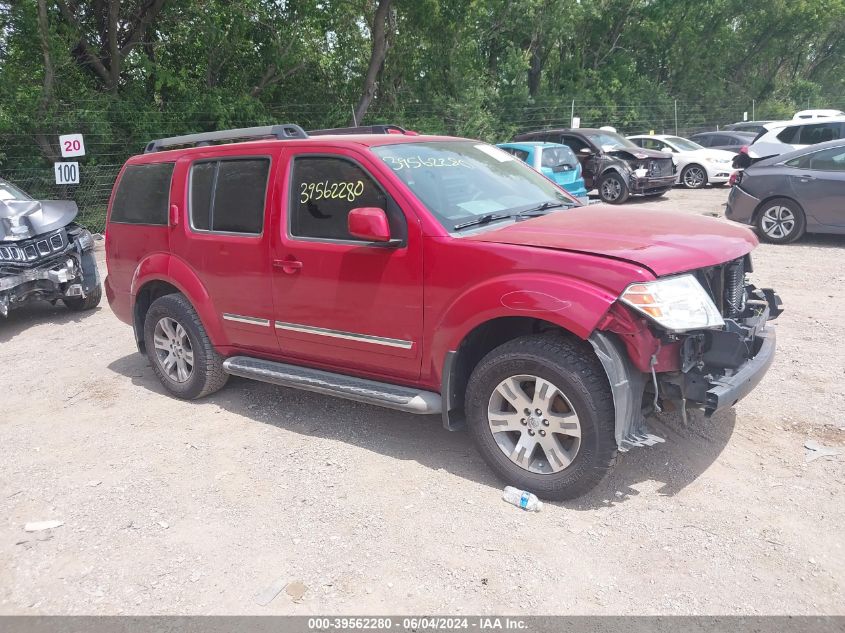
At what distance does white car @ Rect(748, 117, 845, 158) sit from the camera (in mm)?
14234

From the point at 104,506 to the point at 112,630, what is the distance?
3.80 ft

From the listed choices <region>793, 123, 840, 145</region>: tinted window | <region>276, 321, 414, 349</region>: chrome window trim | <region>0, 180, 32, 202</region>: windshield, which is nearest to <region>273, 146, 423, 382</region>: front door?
<region>276, 321, 414, 349</region>: chrome window trim

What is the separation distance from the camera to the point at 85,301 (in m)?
8.79

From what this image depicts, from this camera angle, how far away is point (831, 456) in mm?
4020

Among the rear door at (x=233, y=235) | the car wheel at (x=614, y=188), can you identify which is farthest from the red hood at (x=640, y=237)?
the car wheel at (x=614, y=188)

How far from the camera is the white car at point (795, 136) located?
1423cm

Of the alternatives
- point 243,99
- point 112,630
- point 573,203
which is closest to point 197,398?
point 112,630

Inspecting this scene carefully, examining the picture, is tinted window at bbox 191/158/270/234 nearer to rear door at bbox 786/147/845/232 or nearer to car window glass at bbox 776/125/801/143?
rear door at bbox 786/147/845/232

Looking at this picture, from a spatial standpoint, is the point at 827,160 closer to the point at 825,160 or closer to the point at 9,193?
the point at 825,160

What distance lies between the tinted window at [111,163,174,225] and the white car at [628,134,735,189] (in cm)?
1468

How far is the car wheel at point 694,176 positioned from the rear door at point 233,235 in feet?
51.0

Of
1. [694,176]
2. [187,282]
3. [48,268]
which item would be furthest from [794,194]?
[48,268]

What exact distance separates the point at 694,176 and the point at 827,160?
8722 mm

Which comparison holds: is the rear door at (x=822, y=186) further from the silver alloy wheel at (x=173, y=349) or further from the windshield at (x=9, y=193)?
the windshield at (x=9, y=193)
